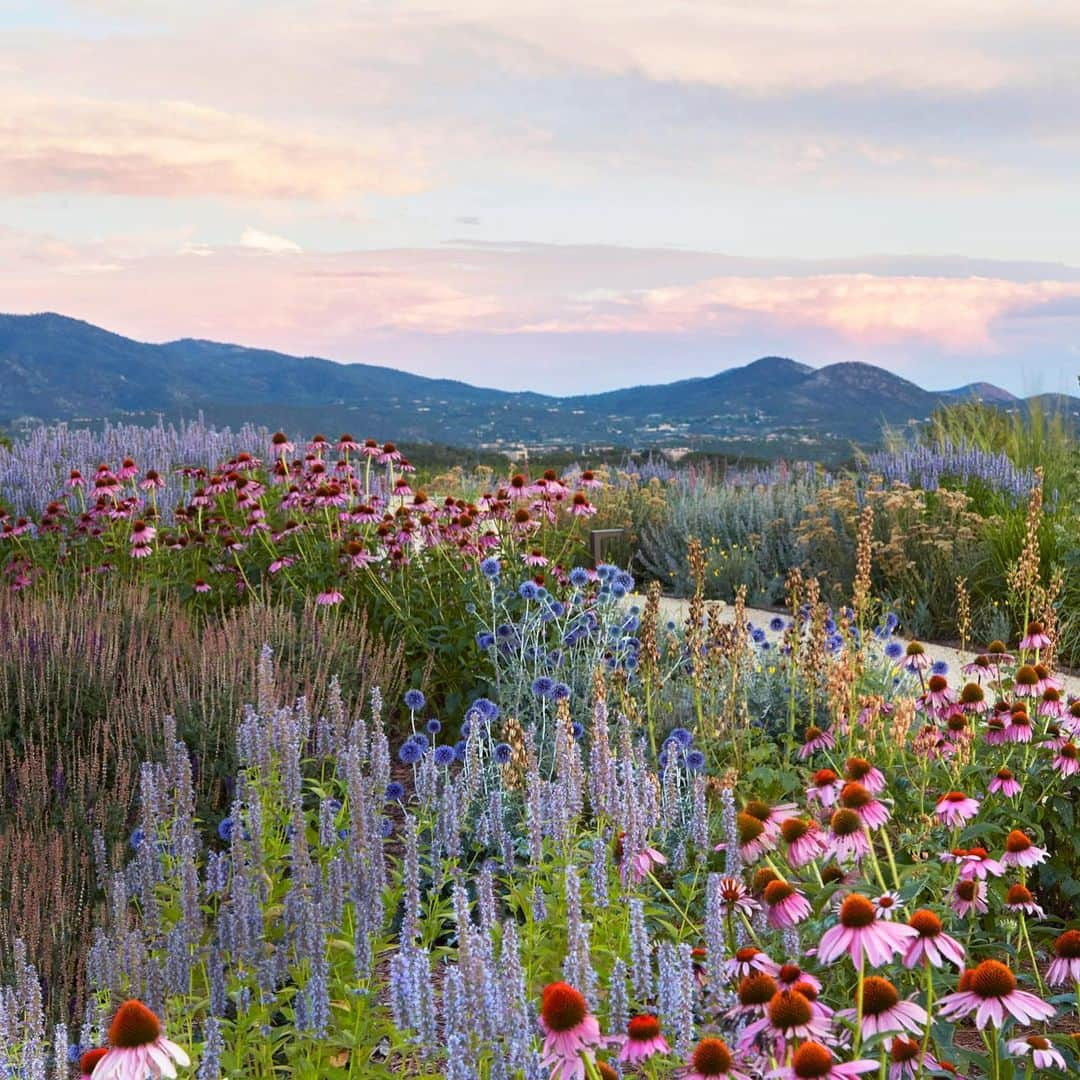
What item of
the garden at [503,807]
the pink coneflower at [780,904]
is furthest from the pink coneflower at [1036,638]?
the pink coneflower at [780,904]

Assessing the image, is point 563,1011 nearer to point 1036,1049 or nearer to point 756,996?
point 756,996

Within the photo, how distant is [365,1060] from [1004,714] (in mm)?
Result: 2174

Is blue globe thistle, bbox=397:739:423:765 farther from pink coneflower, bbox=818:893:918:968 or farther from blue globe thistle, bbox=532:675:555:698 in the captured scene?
pink coneflower, bbox=818:893:918:968

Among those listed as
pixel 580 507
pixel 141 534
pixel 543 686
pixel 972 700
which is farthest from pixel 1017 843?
pixel 141 534

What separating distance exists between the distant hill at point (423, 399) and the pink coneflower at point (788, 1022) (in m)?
14.5

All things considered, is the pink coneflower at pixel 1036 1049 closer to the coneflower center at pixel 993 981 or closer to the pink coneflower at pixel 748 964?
the coneflower center at pixel 993 981

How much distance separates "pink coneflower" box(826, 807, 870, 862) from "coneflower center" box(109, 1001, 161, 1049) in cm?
117

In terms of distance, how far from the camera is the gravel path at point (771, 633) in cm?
735

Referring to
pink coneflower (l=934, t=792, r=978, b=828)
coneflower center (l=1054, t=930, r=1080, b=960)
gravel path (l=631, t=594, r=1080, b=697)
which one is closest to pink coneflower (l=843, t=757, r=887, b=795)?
pink coneflower (l=934, t=792, r=978, b=828)

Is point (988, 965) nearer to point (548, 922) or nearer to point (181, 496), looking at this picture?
point (548, 922)

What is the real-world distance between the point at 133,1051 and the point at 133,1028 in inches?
1.3

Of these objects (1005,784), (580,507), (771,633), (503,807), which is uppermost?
(580,507)

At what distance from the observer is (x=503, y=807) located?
12.3ft

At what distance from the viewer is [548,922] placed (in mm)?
2988
